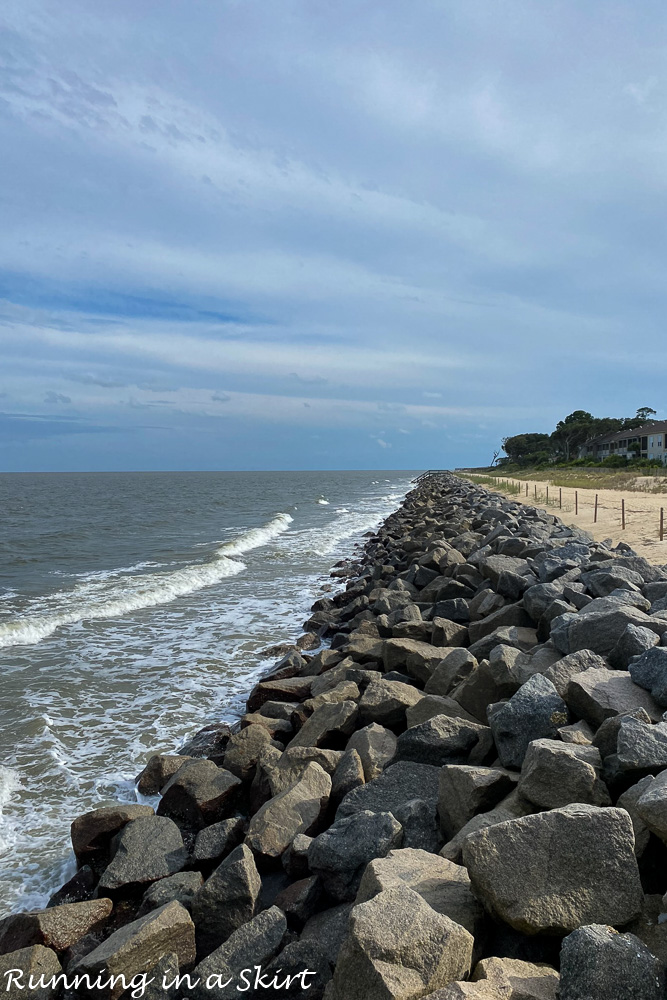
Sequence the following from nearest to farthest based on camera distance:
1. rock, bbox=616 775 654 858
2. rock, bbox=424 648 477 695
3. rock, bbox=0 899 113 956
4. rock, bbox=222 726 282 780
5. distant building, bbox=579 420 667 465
→ 1. rock, bbox=616 775 654 858
2. rock, bbox=0 899 113 956
3. rock, bbox=222 726 282 780
4. rock, bbox=424 648 477 695
5. distant building, bbox=579 420 667 465

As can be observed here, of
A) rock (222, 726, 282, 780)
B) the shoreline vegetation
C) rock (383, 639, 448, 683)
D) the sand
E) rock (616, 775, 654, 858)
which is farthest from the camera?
the sand

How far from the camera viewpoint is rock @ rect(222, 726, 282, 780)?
5.13m

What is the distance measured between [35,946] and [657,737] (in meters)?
3.50

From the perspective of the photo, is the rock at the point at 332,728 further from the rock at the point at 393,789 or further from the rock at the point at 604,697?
the rock at the point at 604,697

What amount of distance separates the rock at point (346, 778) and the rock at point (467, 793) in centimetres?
89

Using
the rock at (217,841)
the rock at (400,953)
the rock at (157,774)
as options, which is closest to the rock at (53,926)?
the rock at (217,841)

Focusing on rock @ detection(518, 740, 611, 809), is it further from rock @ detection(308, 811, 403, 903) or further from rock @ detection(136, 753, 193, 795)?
rock @ detection(136, 753, 193, 795)

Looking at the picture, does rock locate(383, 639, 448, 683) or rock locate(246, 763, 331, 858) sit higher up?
rock locate(383, 639, 448, 683)

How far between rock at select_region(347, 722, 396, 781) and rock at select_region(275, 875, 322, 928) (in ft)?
3.38

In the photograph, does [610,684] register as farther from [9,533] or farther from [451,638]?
[9,533]

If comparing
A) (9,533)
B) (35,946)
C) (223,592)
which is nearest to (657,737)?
(35,946)

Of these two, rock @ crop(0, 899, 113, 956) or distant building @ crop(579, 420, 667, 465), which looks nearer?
rock @ crop(0, 899, 113, 956)

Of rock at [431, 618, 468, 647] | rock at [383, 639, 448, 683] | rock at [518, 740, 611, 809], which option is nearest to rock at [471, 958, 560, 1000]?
rock at [518, 740, 611, 809]

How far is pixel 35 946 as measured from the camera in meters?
3.33
